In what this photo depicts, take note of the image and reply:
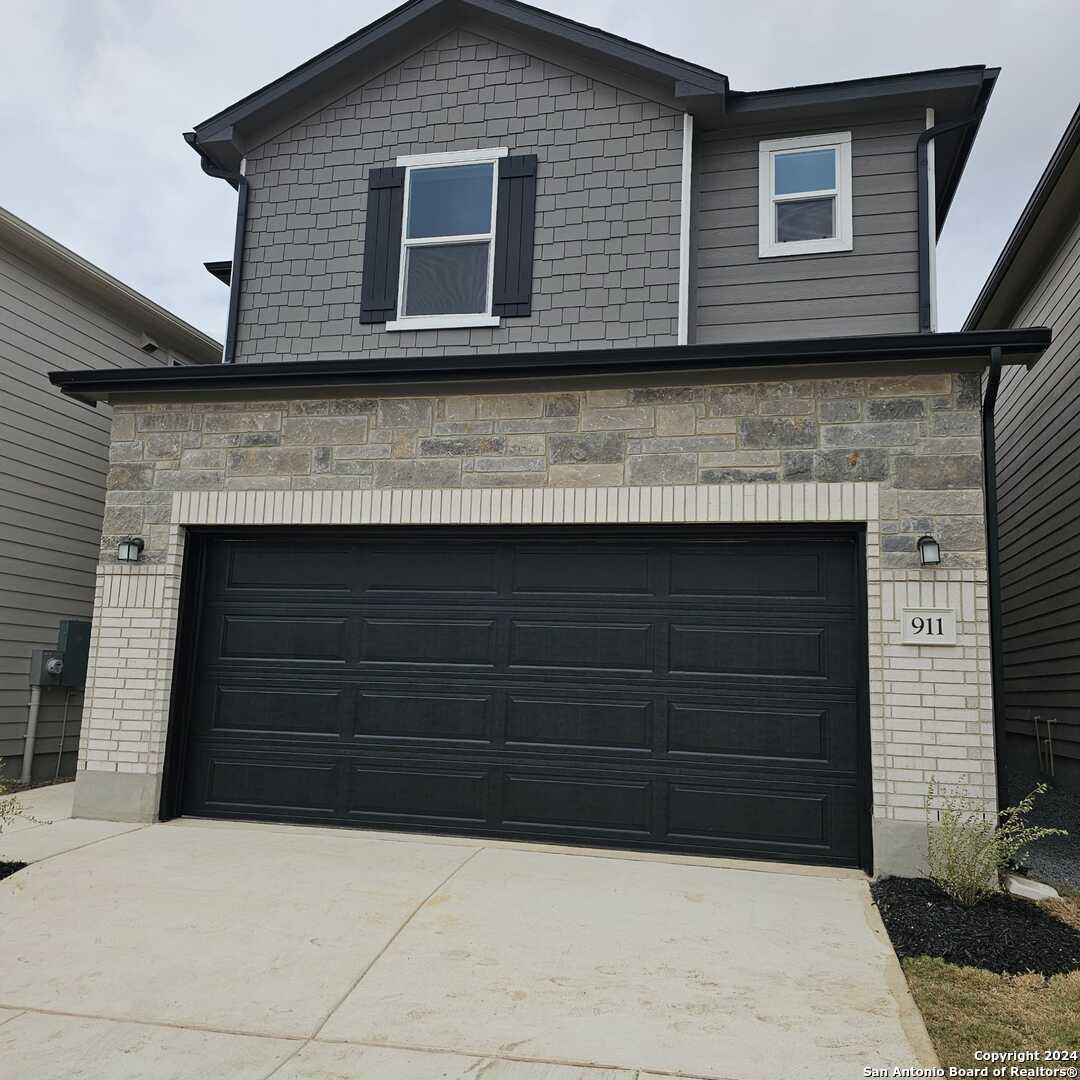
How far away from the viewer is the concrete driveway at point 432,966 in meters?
3.76

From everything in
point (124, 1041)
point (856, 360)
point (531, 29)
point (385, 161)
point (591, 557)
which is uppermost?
point (531, 29)

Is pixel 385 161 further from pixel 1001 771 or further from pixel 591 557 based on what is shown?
pixel 1001 771

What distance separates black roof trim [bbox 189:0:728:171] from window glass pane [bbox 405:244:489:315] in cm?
192

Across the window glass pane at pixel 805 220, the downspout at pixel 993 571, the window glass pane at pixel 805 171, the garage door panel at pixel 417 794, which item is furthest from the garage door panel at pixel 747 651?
the window glass pane at pixel 805 171

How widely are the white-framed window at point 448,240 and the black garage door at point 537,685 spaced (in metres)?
2.10

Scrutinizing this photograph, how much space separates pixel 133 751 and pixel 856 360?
5.95m

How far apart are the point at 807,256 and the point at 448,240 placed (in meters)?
3.03

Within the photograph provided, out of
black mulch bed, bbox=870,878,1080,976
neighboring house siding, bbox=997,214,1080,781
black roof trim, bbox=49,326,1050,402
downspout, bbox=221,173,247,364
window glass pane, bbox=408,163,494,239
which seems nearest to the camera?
black mulch bed, bbox=870,878,1080,976

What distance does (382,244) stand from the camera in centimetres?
852

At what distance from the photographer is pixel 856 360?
6.52 metres

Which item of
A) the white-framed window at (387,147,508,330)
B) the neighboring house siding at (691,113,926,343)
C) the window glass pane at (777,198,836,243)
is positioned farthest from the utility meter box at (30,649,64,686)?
the window glass pane at (777,198,836,243)

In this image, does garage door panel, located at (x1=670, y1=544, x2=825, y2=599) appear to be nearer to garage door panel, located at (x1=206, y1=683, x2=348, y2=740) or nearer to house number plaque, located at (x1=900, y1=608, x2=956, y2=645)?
house number plaque, located at (x1=900, y1=608, x2=956, y2=645)

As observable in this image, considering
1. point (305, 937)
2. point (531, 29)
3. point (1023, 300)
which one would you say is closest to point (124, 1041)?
point (305, 937)

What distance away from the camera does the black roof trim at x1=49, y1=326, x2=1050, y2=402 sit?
6.39 meters
